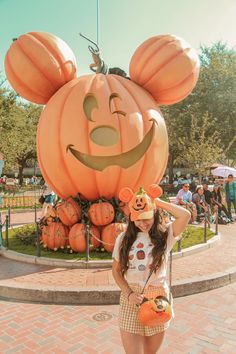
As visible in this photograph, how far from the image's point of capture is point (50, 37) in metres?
7.29

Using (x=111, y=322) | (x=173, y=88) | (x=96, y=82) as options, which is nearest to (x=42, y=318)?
(x=111, y=322)

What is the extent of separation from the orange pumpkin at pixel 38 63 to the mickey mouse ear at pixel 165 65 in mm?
1522

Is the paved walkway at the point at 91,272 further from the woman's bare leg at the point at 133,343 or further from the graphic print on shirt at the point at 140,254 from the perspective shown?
the graphic print on shirt at the point at 140,254

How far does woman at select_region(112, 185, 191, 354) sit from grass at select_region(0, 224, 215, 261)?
4.15 m

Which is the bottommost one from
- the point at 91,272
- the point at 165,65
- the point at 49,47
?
the point at 91,272

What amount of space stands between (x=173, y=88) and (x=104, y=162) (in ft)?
7.65

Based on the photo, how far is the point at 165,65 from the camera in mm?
7215

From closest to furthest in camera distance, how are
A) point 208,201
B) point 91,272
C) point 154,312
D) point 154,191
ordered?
1. point 154,312
2. point 154,191
3. point 91,272
4. point 208,201

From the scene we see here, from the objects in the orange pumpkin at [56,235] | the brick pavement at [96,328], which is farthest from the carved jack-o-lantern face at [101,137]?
the brick pavement at [96,328]

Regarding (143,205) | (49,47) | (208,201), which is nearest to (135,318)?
(143,205)

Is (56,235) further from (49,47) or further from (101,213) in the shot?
(49,47)

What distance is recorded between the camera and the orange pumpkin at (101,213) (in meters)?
7.16

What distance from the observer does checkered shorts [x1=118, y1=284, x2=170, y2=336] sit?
282 cm

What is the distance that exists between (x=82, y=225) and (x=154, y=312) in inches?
182
